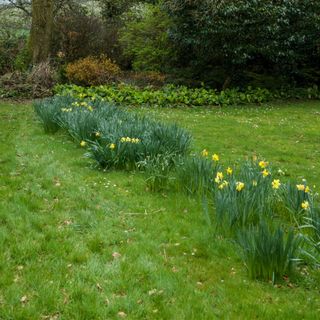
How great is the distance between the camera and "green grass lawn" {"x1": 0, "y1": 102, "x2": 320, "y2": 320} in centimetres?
326

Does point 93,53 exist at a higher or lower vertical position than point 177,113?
higher

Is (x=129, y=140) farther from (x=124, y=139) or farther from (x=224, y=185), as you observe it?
(x=224, y=185)

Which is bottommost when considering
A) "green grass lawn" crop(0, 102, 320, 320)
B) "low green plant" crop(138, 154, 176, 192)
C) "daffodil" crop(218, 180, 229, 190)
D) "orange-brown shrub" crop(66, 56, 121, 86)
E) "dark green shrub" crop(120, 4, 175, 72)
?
"green grass lawn" crop(0, 102, 320, 320)

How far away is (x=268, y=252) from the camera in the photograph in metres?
3.53

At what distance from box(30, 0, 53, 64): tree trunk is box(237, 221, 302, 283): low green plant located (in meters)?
13.5

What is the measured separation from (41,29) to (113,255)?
13.4 metres

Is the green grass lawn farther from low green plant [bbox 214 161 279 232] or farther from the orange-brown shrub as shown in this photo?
the orange-brown shrub

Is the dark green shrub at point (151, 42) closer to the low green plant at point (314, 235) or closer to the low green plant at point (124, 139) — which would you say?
the low green plant at point (124, 139)

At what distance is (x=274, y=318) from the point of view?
10.4 feet

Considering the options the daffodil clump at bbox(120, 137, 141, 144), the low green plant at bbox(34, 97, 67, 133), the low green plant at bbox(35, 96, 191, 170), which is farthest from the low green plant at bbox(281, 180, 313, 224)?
the low green plant at bbox(34, 97, 67, 133)

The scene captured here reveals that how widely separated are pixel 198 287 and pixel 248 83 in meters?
13.6

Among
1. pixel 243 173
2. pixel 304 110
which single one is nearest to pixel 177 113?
pixel 304 110

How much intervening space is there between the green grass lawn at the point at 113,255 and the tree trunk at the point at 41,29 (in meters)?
9.24

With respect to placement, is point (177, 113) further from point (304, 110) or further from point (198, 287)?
point (198, 287)
